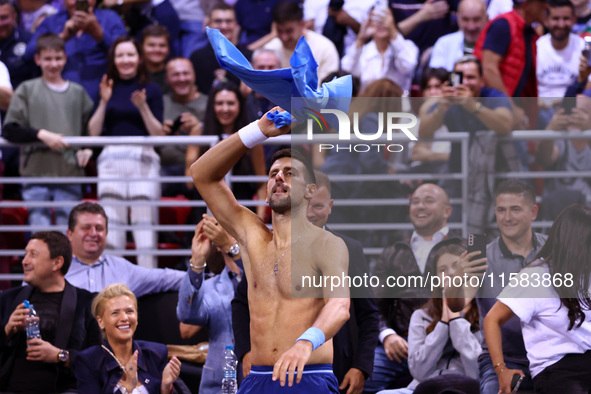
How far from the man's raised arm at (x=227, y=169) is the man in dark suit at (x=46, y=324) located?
173cm

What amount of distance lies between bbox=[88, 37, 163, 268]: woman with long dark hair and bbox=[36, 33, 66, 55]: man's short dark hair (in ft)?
1.28

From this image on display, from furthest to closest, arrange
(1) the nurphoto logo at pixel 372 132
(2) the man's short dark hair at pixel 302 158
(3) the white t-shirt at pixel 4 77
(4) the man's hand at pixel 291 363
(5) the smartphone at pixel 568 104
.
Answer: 1. (3) the white t-shirt at pixel 4 77
2. (5) the smartphone at pixel 568 104
3. (1) the nurphoto logo at pixel 372 132
4. (2) the man's short dark hair at pixel 302 158
5. (4) the man's hand at pixel 291 363

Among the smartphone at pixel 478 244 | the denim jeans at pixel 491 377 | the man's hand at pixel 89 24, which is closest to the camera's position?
the denim jeans at pixel 491 377

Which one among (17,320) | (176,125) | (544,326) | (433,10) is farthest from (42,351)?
(433,10)

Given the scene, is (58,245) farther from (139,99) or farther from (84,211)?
(139,99)

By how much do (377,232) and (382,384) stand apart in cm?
103

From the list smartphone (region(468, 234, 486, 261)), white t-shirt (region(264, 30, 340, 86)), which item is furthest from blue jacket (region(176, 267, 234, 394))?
white t-shirt (region(264, 30, 340, 86))

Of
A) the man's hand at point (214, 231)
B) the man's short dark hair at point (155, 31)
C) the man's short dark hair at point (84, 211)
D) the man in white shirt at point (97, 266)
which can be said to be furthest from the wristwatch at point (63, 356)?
the man's short dark hair at point (155, 31)

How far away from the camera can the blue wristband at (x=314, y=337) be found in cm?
371

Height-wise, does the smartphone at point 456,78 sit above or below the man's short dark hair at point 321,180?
above

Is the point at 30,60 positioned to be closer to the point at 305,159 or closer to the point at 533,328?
the point at 305,159

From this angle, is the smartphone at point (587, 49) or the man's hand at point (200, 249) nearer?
Result: the man's hand at point (200, 249)

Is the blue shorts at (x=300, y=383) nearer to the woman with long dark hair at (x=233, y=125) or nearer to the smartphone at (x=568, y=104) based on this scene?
the woman with long dark hair at (x=233, y=125)

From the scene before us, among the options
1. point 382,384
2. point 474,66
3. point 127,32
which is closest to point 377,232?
point 382,384
